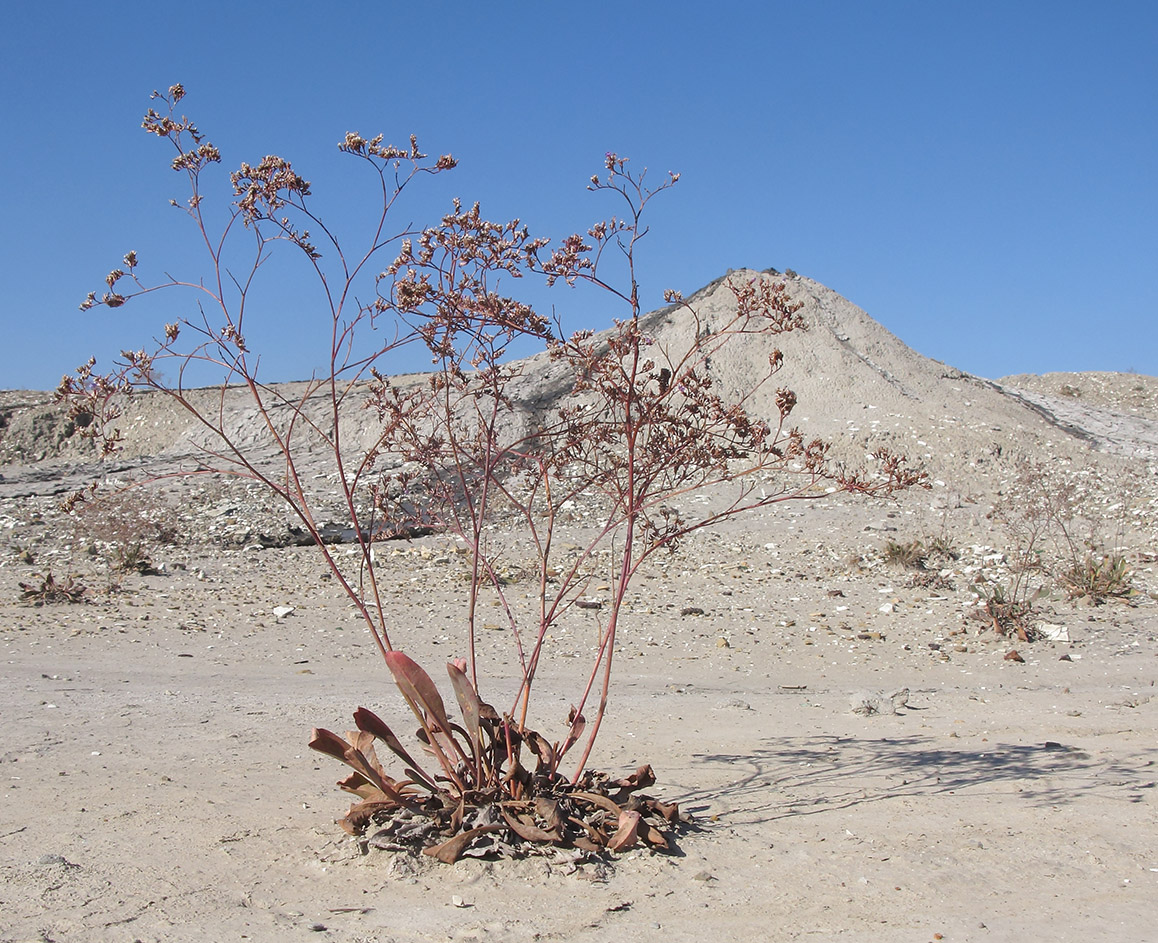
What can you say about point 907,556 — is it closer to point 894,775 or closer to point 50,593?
point 894,775

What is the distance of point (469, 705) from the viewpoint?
137 inches

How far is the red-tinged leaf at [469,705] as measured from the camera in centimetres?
343

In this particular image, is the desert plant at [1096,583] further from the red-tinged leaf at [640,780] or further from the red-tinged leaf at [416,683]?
the red-tinged leaf at [416,683]

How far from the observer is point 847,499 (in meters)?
13.6

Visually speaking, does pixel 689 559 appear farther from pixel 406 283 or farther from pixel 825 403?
pixel 406 283

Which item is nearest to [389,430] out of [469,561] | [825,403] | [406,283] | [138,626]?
[406,283]

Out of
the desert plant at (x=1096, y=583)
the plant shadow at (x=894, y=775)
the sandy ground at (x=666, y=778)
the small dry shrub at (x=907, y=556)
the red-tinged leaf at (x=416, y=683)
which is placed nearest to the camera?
the sandy ground at (x=666, y=778)

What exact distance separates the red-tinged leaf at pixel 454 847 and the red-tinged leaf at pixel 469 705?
0.94ft

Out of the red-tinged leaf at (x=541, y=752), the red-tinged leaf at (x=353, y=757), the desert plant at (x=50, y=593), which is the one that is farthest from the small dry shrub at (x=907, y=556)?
the desert plant at (x=50, y=593)

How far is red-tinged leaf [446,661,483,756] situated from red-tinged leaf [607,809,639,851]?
0.58m

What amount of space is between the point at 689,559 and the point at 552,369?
752cm

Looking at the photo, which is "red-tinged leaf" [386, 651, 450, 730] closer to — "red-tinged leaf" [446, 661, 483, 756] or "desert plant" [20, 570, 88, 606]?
"red-tinged leaf" [446, 661, 483, 756]

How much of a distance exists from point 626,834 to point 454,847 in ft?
1.99

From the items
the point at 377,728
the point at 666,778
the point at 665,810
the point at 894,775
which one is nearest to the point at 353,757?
the point at 377,728
